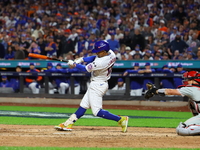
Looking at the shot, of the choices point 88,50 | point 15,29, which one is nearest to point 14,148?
point 88,50

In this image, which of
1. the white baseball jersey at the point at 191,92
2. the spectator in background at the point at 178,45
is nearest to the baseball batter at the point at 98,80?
the white baseball jersey at the point at 191,92

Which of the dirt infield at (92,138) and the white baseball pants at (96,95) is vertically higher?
the white baseball pants at (96,95)

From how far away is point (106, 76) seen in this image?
24.4 feet

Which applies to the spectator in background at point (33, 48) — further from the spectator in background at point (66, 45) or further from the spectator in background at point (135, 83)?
the spectator in background at point (135, 83)

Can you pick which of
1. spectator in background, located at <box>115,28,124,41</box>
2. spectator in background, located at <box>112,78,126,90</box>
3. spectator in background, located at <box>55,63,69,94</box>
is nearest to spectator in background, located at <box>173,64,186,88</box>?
spectator in background, located at <box>112,78,126,90</box>

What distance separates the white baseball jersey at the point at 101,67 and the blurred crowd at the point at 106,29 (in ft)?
23.0

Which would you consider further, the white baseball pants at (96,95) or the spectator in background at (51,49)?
the spectator in background at (51,49)

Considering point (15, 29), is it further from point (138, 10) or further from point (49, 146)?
point (49, 146)

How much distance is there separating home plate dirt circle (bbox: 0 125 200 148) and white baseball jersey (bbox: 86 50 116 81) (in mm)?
1072

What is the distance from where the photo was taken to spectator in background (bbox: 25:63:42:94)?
15.0m

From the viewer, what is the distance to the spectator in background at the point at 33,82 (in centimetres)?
1503

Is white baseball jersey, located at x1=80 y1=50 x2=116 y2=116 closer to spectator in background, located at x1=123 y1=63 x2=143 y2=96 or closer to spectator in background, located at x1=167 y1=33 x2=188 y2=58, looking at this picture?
spectator in background, located at x1=123 y1=63 x2=143 y2=96

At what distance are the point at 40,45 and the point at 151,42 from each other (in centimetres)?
478

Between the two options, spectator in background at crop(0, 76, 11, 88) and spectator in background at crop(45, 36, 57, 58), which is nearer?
spectator in background at crop(0, 76, 11, 88)
